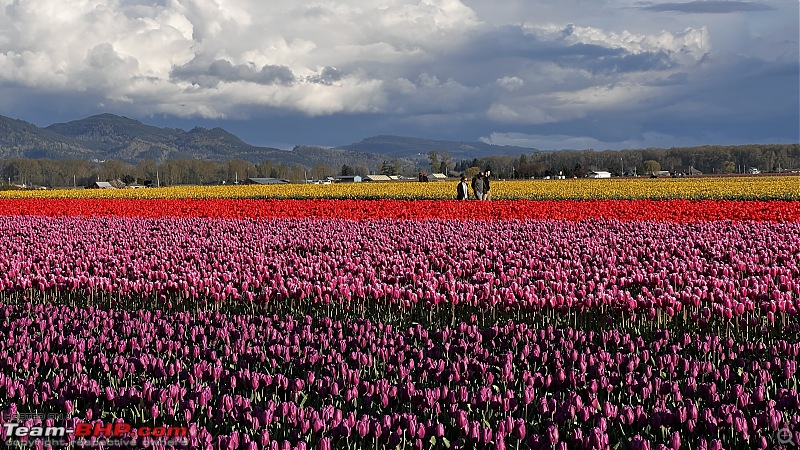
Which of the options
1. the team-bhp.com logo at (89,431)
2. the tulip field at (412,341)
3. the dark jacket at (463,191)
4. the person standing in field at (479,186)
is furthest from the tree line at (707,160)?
the team-bhp.com logo at (89,431)

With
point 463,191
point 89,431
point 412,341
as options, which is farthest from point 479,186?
point 89,431

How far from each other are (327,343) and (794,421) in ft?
12.1

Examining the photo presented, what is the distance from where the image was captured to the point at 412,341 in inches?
289

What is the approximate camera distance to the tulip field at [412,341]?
484 cm

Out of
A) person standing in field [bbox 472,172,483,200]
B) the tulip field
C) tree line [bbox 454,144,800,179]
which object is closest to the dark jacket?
person standing in field [bbox 472,172,483,200]

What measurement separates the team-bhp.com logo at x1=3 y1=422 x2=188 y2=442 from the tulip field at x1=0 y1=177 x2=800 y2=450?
0.05 m

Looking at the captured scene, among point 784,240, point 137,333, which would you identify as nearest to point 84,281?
point 137,333

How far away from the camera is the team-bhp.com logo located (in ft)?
15.5

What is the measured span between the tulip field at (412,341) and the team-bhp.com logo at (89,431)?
51 millimetres

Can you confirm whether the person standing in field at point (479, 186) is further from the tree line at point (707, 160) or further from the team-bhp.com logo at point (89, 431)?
the tree line at point (707, 160)

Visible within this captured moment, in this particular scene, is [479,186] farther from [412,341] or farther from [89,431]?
[89,431]

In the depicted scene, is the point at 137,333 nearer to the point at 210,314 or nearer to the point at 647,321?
the point at 210,314

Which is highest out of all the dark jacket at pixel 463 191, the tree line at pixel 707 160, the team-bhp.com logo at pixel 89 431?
the tree line at pixel 707 160

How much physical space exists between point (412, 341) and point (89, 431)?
10.4ft
